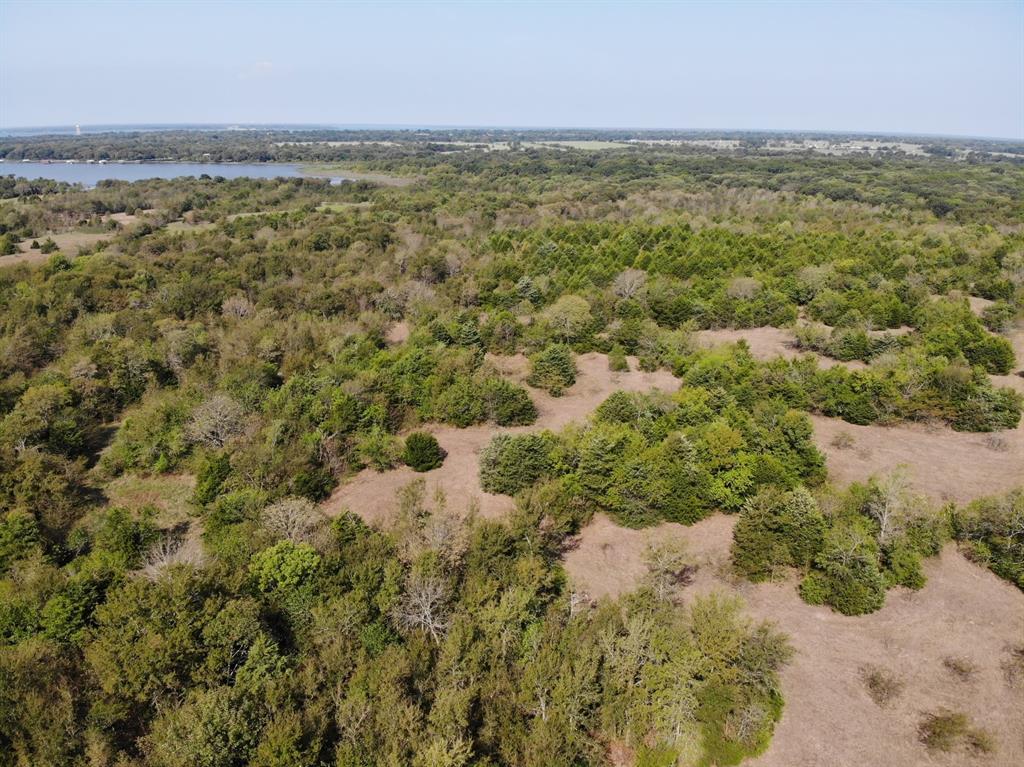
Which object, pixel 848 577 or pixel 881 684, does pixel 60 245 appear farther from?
pixel 881 684

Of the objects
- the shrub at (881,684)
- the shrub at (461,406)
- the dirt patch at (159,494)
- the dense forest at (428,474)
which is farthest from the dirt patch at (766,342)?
the dirt patch at (159,494)

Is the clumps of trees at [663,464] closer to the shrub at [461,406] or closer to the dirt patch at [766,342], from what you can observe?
the shrub at [461,406]

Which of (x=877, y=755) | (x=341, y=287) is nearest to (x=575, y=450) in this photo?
(x=877, y=755)

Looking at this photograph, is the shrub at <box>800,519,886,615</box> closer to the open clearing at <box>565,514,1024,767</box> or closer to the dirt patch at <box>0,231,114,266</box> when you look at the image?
the open clearing at <box>565,514,1024,767</box>

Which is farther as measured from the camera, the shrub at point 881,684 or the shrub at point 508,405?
the shrub at point 508,405

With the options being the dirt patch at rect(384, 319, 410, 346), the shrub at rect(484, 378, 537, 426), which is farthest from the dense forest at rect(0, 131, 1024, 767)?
the dirt patch at rect(384, 319, 410, 346)

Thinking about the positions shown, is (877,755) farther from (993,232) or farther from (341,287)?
(993,232)
